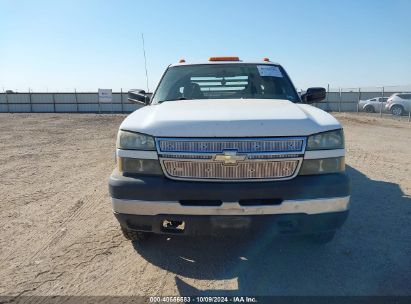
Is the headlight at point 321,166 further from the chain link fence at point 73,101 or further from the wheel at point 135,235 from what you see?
the chain link fence at point 73,101

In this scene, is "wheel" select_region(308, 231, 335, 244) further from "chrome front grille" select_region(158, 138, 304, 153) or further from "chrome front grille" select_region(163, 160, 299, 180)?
"chrome front grille" select_region(158, 138, 304, 153)

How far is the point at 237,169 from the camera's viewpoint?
2.84m

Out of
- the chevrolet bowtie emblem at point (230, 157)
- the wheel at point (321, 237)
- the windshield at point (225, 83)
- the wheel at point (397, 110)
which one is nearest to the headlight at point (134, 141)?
the chevrolet bowtie emblem at point (230, 157)

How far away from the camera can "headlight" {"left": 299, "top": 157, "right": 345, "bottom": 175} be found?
290 cm

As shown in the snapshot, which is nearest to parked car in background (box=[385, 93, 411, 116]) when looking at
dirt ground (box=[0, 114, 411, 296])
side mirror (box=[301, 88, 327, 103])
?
dirt ground (box=[0, 114, 411, 296])

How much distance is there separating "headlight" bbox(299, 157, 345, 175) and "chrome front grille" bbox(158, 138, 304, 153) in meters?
0.15

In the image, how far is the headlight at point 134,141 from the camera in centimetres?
295

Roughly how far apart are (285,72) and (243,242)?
239cm

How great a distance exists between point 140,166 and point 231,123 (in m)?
0.84

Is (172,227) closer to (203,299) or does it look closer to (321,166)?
(203,299)

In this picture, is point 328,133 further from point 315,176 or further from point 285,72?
point 285,72

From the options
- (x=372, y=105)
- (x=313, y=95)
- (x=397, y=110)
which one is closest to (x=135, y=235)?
(x=313, y=95)

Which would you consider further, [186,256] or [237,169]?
[186,256]

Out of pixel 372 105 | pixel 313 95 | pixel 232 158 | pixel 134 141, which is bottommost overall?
pixel 372 105
